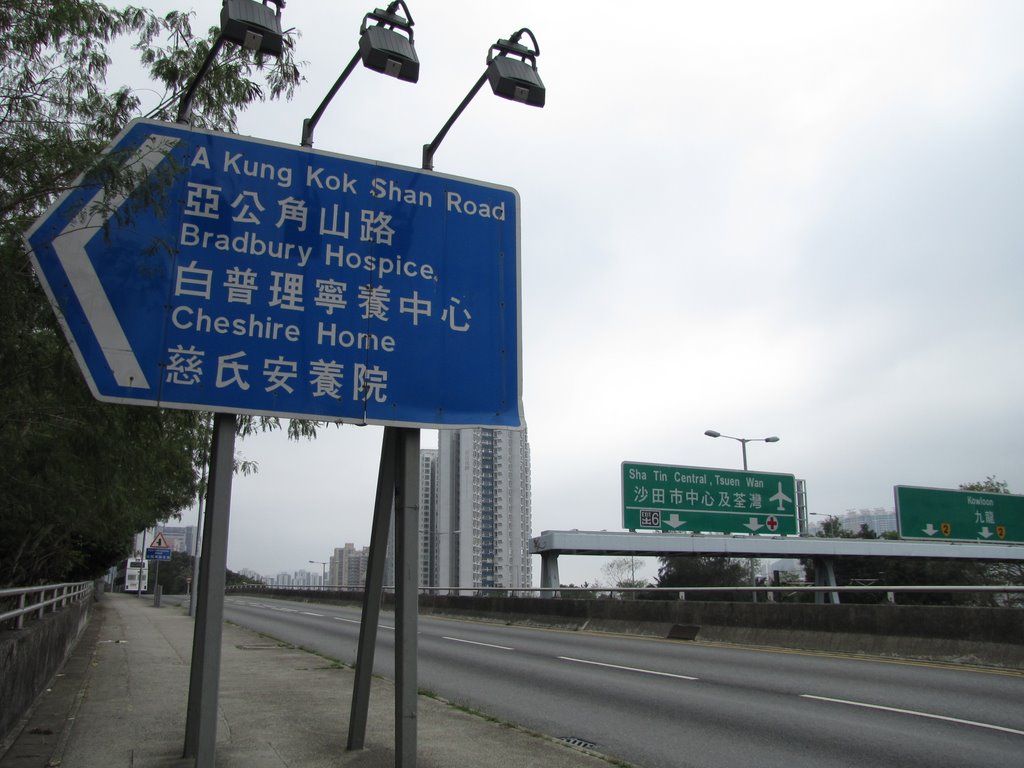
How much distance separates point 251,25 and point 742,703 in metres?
8.84

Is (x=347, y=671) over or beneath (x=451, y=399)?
beneath

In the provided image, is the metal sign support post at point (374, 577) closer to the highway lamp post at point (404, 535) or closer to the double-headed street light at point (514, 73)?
the highway lamp post at point (404, 535)

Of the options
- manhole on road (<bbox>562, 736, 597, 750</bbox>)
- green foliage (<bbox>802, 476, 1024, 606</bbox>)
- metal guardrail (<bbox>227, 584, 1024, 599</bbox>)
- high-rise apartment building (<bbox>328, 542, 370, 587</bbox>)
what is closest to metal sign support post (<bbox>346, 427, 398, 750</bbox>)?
manhole on road (<bbox>562, 736, 597, 750</bbox>)

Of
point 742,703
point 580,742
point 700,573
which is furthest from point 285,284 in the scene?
point 700,573

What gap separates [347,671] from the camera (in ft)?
39.6

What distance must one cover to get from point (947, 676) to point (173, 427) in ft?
36.2

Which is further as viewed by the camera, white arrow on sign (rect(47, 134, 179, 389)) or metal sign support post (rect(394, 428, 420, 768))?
metal sign support post (rect(394, 428, 420, 768))

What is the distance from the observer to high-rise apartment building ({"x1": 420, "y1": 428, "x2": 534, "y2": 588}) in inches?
3221

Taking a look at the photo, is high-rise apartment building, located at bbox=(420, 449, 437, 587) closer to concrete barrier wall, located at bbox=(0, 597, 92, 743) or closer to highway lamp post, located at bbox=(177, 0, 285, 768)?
concrete barrier wall, located at bbox=(0, 597, 92, 743)

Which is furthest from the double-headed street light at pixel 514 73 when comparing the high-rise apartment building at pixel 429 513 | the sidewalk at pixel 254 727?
the high-rise apartment building at pixel 429 513

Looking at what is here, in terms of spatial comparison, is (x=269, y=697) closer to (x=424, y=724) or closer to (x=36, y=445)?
(x=424, y=724)

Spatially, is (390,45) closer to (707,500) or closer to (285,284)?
(285,284)

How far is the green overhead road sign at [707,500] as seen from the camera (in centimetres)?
2769

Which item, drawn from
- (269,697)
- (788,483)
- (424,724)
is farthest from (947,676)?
(788,483)
